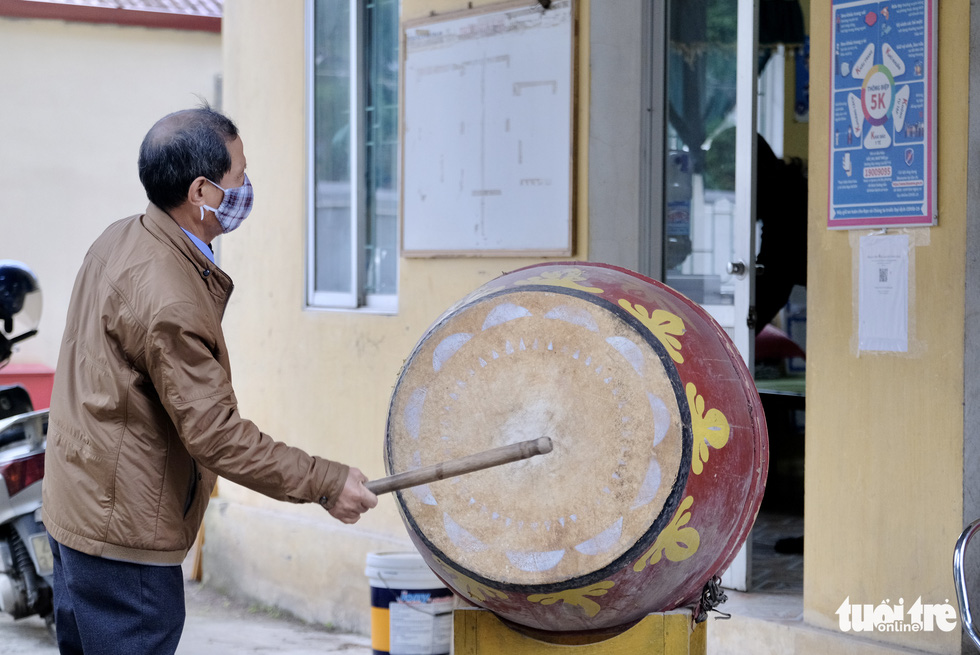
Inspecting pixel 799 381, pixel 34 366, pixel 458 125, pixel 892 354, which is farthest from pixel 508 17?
pixel 34 366

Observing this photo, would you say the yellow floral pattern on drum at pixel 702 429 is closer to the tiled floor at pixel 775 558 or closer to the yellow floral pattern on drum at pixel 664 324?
the yellow floral pattern on drum at pixel 664 324

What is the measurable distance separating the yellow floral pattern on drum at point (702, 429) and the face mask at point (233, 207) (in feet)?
3.63

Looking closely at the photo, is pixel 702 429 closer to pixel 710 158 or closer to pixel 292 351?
pixel 710 158

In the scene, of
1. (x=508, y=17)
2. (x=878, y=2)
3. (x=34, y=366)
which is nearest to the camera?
(x=878, y=2)

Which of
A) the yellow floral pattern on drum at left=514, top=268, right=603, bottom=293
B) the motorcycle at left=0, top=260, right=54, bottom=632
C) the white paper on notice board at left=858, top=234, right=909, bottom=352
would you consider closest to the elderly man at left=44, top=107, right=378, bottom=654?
the yellow floral pattern on drum at left=514, top=268, right=603, bottom=293

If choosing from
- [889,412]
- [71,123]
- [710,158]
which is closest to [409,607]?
[889,412]

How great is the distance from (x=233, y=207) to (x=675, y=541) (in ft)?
4.08

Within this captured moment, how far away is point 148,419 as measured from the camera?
8.05ft

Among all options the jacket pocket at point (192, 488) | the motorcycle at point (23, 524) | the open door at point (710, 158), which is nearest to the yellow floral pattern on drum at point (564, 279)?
the jacket pocket at point (192, 488)

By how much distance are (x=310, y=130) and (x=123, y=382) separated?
333cm

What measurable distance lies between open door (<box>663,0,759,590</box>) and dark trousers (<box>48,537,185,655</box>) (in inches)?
92.3

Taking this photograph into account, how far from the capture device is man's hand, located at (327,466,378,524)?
2.50 meters

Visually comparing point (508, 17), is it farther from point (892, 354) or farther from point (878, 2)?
point (892, 354)

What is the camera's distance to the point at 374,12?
17.6ft
